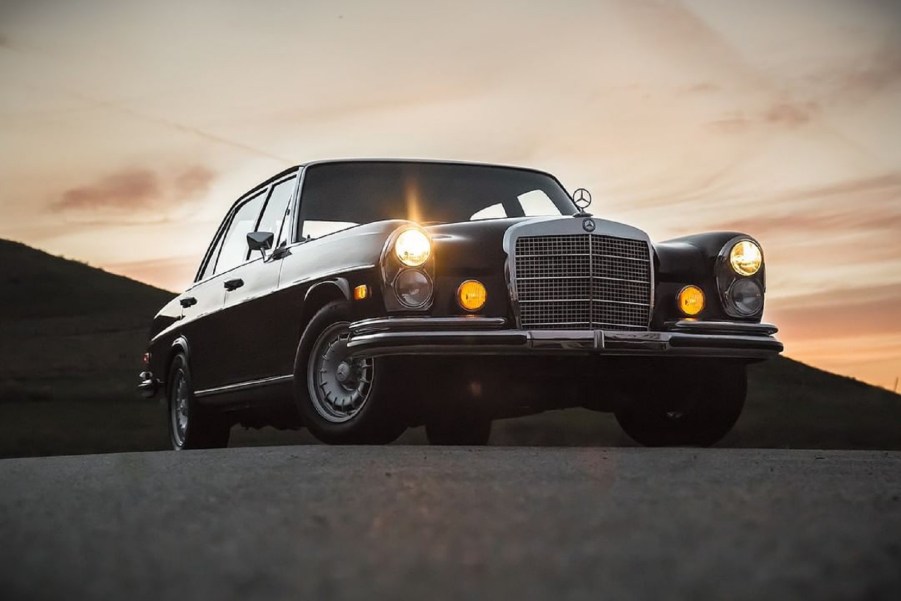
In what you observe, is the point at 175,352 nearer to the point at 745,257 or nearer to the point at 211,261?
the point at 211,261

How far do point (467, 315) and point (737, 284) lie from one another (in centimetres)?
173

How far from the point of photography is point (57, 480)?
4.89 m

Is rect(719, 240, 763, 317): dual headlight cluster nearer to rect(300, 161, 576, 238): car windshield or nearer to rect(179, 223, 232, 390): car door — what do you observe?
rect(300, 161, 576, 238): car windshield

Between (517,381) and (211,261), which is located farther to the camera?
(211,261)

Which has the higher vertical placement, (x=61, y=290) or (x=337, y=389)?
(x=61, y=290)

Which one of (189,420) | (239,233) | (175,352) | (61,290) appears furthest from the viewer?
(61,290)

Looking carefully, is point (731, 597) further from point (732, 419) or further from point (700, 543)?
point (732, 419)

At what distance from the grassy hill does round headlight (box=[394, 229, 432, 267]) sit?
5317 millimetres

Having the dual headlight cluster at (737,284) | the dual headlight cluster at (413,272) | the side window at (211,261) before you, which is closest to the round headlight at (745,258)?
the dual headlight cluster at (737,284)

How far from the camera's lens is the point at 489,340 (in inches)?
255

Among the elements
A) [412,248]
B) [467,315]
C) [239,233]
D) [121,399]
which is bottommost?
[121,399]

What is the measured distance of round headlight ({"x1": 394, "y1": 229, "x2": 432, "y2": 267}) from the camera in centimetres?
650

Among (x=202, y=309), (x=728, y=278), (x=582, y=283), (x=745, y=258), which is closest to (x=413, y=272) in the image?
(x=582, y=283)

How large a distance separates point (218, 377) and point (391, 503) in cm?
506
